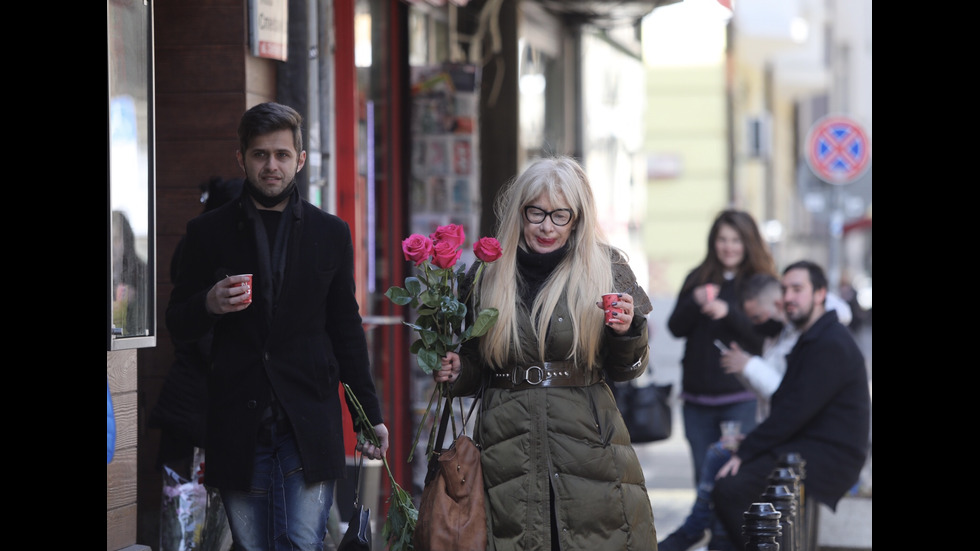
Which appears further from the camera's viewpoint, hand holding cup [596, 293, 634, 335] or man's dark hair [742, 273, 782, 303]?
man's dark hair [742, 273, 782, 303]

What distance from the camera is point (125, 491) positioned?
17.7 feet

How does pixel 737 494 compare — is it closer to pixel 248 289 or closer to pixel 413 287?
pixel 413 287

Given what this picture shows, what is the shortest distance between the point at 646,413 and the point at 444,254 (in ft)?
13.1

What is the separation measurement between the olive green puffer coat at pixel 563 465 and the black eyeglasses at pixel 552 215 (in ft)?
0.95

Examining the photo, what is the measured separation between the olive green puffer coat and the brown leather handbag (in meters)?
0.06

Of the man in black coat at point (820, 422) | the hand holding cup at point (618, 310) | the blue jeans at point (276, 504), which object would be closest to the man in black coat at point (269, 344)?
the blue jeans at point (276, 504)

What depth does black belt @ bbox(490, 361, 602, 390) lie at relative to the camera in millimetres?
4609

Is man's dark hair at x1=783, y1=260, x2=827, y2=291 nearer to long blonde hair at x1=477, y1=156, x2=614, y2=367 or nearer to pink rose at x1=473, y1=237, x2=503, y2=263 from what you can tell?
long blonde hair at x1=477, y1=156, x2=614, y2=367

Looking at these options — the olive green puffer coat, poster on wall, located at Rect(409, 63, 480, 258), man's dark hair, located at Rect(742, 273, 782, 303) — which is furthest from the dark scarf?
poster on wall, located at Rect(409, 63, 480, 258)
